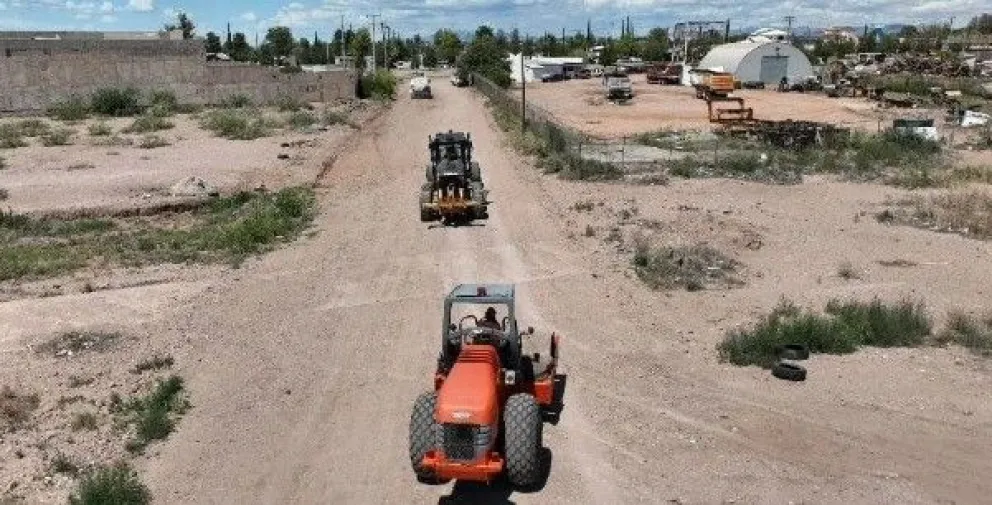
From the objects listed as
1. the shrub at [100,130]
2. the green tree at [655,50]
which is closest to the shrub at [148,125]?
the shrub at [100,130]

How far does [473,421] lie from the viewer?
902cm

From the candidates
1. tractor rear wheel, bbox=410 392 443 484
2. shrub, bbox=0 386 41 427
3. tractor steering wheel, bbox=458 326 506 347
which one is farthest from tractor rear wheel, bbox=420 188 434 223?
tractor rear wheel, bbox=410 392 443 484

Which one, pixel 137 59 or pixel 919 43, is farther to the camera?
pixel 919 43

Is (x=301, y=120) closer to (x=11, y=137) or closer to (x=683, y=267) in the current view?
(x=11, y=137)

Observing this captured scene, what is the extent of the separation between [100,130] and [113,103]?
35.9ft

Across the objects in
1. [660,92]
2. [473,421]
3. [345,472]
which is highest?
[660,92]

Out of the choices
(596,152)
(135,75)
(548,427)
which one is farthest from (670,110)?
Result: (548,427)

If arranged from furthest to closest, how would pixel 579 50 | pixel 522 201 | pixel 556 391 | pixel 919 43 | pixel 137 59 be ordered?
1. pixel 579 50
2. pixel 919 43
3. pixel 137 59
4. pixel 522 201
5. pixel 556 391

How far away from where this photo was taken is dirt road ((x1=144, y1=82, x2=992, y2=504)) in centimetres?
1038

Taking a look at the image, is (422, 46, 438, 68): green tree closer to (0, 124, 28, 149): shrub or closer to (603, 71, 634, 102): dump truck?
(603, 71, 634, 102): dump truck

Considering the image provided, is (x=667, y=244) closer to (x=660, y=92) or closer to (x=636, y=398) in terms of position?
(x=636, y=398)

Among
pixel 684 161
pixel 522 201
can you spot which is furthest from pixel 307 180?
pixel 684 161

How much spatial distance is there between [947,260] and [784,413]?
10.4 metres

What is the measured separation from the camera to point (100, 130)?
142 ft
